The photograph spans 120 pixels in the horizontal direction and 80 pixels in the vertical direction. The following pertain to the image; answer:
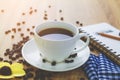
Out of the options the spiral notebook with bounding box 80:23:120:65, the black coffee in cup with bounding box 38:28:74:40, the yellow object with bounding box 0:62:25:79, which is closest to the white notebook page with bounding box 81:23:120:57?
the spiral notebook with bounding box 80:23:120:65

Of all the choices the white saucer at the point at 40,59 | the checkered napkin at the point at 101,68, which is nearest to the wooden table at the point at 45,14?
the white saucer at the point at 40,59

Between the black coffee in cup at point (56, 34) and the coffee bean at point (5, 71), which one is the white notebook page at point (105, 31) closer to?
the black coffee in cup at point (56, 34)

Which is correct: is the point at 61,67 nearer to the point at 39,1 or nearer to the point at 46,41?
the point at 46,41

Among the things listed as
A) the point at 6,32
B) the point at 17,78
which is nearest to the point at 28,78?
the point at 17,78

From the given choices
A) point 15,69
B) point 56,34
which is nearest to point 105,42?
point 56,34

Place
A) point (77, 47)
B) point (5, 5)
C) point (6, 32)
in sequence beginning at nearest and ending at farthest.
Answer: point (77, 47) → point (6, 32) → point (5, 5)

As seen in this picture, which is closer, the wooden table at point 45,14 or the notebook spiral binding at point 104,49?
the notebook spiral binding at point 104,49
